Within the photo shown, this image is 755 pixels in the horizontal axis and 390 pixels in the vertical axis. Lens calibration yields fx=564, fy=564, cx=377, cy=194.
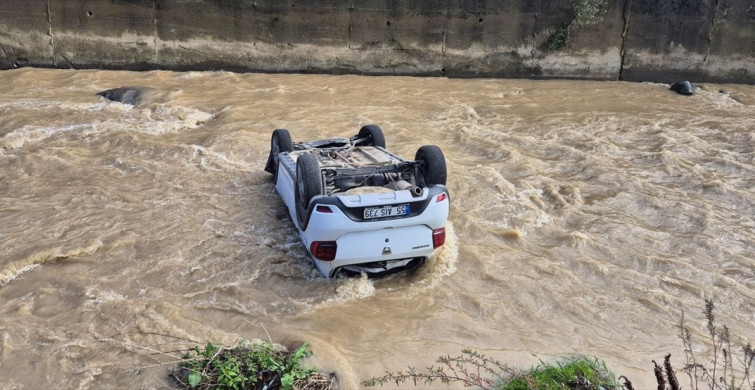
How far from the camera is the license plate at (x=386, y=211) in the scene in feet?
15.6

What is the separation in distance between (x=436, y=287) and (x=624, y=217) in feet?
10.1

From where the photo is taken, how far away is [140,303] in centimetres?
490

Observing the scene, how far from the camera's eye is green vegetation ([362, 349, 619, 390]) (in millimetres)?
3660

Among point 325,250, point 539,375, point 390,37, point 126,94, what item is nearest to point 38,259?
point 325,250

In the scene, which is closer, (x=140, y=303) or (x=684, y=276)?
(x=140, y=303)

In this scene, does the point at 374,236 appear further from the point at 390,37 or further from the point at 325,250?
the point at 390,37

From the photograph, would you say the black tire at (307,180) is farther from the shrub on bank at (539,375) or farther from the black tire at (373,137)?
the black tire at (373,137)

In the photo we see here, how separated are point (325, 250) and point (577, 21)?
40.7ft

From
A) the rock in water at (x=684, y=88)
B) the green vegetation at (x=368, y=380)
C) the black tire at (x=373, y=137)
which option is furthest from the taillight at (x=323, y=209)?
the rock in water at (x=684, y=88)

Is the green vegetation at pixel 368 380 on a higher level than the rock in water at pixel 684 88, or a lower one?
lower

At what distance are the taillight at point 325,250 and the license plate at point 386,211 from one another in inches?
14.9

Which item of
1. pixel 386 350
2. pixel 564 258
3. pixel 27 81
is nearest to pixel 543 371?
pixel 386 350

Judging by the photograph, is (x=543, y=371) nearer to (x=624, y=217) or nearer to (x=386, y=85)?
(x=624, y=217)

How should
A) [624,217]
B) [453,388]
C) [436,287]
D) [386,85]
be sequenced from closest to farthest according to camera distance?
[453,388], [436,287], [624,217], [386,85]
